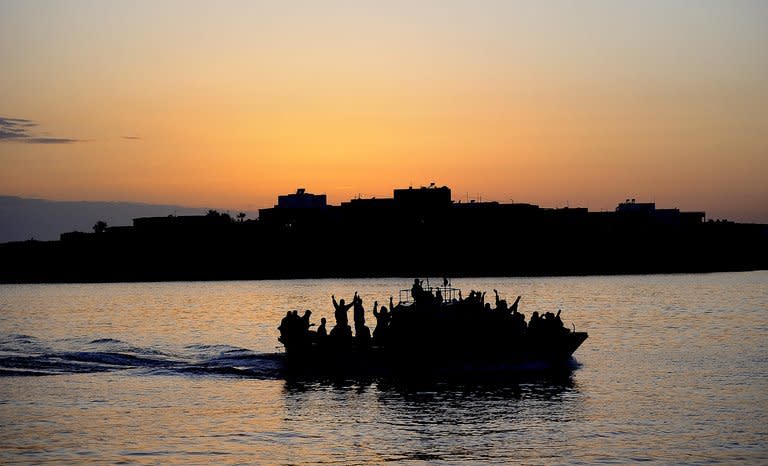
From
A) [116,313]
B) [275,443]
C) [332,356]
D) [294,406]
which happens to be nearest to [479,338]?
[332,356]

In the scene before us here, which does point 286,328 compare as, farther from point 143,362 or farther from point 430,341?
point 143,362

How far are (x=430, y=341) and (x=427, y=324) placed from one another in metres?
0.94

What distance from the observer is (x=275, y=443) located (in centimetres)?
3116

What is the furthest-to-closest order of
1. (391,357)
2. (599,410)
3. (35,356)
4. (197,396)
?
1. (35,356)
2. (391,357)
3. (197,396)
4. (599,410)

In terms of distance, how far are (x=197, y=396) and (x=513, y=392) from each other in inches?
453

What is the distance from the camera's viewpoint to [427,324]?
42.1 meters

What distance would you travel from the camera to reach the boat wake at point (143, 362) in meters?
45.1

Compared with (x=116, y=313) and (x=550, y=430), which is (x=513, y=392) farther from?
(x=116, y=313)

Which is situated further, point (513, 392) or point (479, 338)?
point (479, 338)

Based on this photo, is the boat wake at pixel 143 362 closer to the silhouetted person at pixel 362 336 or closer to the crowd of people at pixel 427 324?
the crowd of people at pixel 427 324

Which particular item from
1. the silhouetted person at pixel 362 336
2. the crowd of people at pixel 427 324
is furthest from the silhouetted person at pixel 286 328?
the silhouetted person at pixel 362 336

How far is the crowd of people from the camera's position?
42.2 meters

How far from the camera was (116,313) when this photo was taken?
10162 centimetres

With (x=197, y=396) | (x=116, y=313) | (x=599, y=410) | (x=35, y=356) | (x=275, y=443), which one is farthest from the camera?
(x=116, y=313)
